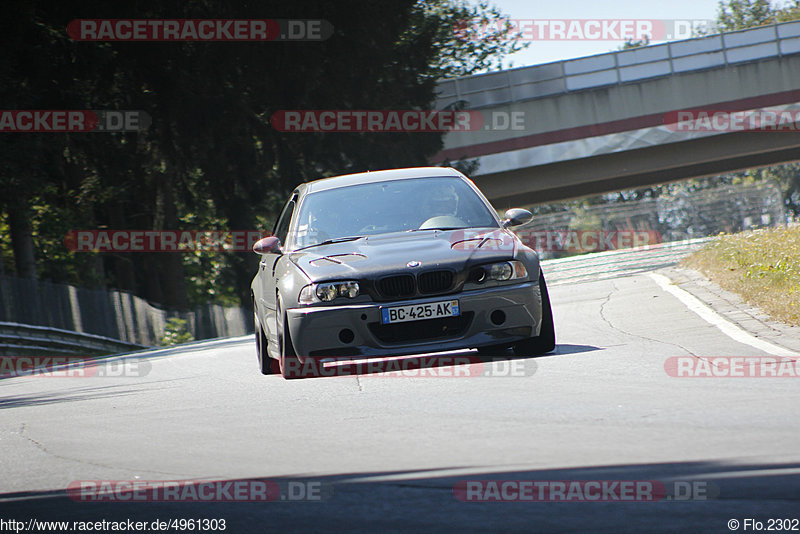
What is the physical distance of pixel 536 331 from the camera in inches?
384

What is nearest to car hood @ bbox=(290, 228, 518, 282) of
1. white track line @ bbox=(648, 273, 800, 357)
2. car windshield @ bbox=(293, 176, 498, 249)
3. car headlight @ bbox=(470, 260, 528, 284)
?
car headlight @ bbox=(470, 260, 528, 284)

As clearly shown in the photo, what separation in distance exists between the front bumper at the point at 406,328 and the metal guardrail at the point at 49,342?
18850 millimetres

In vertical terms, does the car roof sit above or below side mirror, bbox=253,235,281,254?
above

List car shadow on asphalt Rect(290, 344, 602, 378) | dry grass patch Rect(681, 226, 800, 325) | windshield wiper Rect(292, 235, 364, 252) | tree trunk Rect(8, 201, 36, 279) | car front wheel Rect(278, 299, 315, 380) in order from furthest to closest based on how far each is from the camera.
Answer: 1. tree trunk Rect(8, 201, 36, 279)
2. dry grass patch Rect(681, 226, 800, 325)
3. car shadow on asphalt Rect(290, 344, 602, 378)
4. windshield wiper Rect(292, 235, 364, 252)
5. car front wheel Rect(278, 299, 315, 380)

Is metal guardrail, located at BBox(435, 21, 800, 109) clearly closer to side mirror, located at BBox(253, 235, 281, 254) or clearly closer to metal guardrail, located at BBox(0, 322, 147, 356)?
metal guardrail, located at BBox(0, 322, 147, 356)

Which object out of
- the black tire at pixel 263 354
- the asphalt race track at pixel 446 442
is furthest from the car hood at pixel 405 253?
the black tire at pixel 263 354

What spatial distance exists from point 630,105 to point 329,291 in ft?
117

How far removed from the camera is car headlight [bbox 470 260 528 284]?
939cm

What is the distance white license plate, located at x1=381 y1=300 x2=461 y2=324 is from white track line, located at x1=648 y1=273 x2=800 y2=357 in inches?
107

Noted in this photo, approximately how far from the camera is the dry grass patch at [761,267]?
1265cm

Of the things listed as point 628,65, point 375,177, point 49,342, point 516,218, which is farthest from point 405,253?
point 628,65

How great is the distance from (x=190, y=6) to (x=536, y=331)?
23.4 m

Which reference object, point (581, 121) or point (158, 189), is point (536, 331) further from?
point (581, 121)

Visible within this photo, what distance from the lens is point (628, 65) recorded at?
141ft
